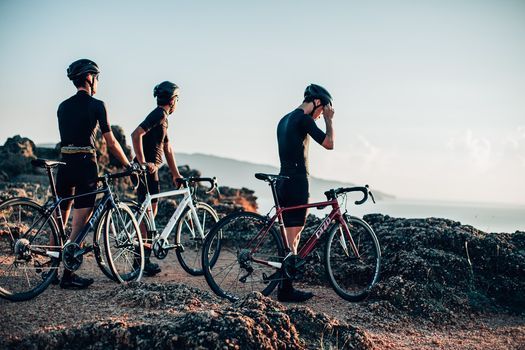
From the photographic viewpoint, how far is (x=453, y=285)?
21.6ft

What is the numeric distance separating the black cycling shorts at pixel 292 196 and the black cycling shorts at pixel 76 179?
2.21 metres

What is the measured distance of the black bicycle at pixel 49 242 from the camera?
17.2 ft

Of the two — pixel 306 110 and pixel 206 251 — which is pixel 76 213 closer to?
pixel 206 251

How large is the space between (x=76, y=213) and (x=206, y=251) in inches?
64.6

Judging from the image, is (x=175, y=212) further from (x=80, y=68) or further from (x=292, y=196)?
(x=80, y=68)

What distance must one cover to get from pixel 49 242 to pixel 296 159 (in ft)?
9.65

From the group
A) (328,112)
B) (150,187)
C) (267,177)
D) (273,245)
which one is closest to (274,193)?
(267,177)

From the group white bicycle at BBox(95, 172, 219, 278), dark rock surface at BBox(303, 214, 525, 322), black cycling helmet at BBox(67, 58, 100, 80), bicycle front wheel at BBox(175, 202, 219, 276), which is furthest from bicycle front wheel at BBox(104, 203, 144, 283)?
dark rock surface at BBox(303, 214, 525, 322)

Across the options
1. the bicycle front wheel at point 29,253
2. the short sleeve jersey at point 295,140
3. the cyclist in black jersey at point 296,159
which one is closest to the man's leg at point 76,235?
the bicycle front wheel at point 29,253

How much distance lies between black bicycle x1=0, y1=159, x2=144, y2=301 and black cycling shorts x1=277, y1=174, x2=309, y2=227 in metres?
1.78

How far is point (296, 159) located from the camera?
19.5 ft

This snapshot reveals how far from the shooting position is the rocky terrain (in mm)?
3918

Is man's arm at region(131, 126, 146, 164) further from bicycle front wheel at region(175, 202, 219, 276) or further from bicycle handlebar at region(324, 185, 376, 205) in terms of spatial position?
bicycle handlebar at region(324, 185, 376, 205)

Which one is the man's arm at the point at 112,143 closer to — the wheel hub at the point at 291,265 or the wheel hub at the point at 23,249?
the wheel hub at the point at 23,249
